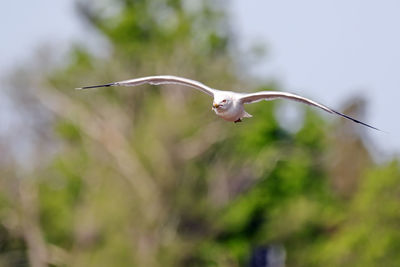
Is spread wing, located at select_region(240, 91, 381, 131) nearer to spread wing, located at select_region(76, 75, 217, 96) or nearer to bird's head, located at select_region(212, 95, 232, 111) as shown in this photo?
bird's head, located at select_region(212, 95, 232, 111)

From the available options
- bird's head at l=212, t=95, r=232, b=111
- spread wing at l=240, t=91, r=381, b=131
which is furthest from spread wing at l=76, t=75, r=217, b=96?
spread wing at l=240, t=91, r=381, b=131

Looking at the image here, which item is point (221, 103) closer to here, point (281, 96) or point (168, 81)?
point (281, 96)

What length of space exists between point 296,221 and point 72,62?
51.1 ft

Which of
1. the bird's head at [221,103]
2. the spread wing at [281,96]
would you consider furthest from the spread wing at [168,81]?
the spread wing at [281,96]

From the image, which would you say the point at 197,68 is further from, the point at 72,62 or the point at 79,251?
the point at 72,62

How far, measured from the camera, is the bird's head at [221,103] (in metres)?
16.6

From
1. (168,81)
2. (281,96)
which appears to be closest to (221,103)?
(281,96)

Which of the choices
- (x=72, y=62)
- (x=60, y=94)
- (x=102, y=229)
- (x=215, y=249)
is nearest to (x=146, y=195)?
(x=102, y=229)

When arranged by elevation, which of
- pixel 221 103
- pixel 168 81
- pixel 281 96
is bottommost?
pixel 281 96

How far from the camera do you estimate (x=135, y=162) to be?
1746 inches

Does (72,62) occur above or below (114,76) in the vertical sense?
above

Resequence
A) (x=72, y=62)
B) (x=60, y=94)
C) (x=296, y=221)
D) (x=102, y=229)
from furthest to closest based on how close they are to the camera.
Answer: (x=72, y=62) → (x=60, y=94) → (x=296, y=221) → (x=102, y=229)

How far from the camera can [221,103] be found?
654 inches

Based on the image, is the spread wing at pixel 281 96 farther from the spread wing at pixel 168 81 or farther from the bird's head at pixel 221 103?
the spread wing at pixel 168 81
